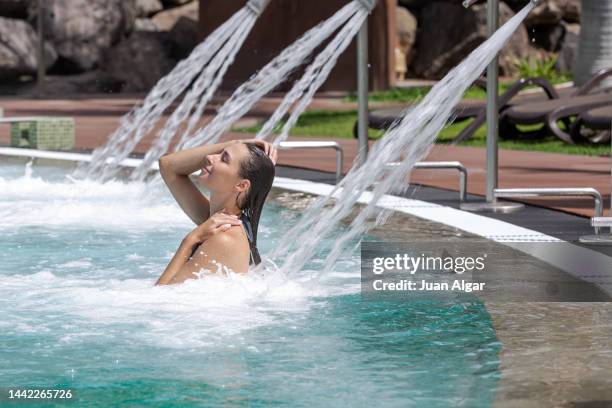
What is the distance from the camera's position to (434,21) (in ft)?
124

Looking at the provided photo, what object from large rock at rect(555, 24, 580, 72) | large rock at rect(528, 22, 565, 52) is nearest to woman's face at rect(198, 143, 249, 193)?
large rock at rect(555, 24, 580, 72)

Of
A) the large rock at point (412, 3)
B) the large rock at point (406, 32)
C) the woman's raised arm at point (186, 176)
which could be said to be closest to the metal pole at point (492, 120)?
the woman's raised arm at point (186, 176)

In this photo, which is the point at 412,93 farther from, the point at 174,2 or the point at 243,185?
the point at 243,185

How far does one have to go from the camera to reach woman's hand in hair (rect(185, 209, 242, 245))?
22.3 ft

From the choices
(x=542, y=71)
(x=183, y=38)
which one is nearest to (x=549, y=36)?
(x=542, y=71)

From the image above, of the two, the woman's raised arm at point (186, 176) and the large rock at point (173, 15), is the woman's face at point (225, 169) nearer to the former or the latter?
the woman's raised arm at point (186, 176)

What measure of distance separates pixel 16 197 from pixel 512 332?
24.1ft

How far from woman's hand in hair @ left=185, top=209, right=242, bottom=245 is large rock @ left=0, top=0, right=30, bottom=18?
104ft

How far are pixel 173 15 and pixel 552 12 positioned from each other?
11.5 m

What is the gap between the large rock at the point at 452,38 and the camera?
35.7 m

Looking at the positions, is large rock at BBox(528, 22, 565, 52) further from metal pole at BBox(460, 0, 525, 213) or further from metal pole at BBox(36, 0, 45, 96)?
metal pole at BBox(460, 0, 525, 213)

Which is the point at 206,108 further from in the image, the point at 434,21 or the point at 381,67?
the point at 434,21

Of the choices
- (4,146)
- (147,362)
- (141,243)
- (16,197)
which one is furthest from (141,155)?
(147,362)

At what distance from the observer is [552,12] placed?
37.2m
